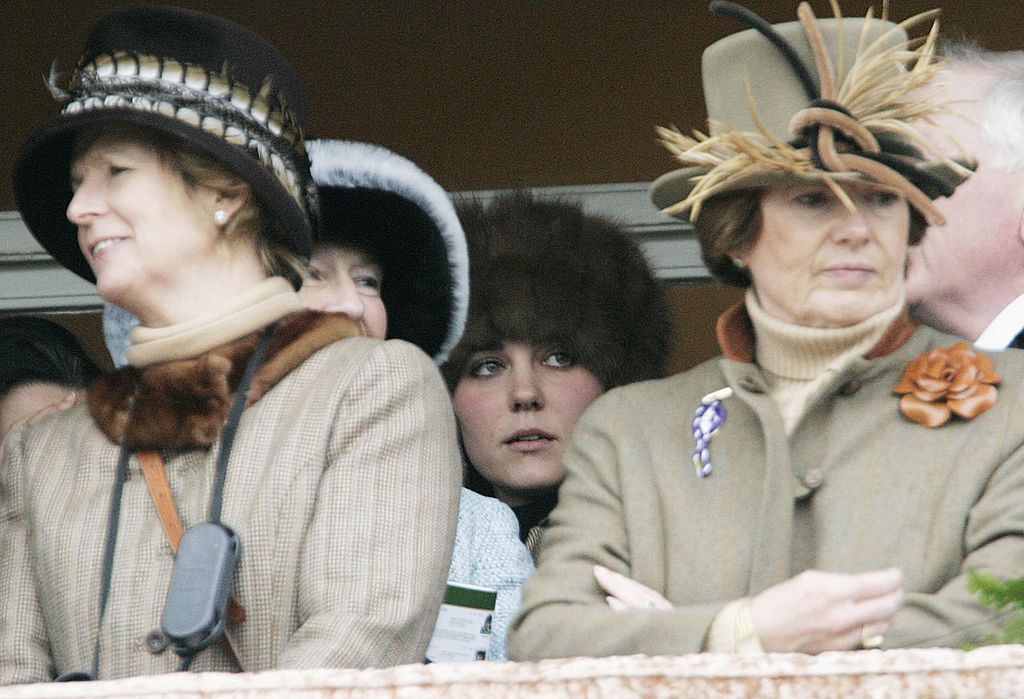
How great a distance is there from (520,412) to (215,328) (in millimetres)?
1212

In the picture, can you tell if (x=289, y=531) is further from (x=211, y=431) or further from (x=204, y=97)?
(x=204, y=97)

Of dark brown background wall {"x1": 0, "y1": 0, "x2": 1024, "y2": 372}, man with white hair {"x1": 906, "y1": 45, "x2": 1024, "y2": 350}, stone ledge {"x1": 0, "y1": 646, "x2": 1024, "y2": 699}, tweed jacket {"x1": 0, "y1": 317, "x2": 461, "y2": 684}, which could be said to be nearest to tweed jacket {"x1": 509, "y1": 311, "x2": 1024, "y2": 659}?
tweed jacket {"x1": 0, "y1": 317, "x2": 461, "y2": 684}

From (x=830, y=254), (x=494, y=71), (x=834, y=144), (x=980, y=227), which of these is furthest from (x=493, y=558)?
(x=494, y=71)

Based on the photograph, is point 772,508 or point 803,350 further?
point 803,350

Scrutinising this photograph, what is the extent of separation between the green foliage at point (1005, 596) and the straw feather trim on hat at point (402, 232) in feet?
5.48

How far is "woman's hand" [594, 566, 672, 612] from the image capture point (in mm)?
3523

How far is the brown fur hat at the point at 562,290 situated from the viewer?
4918 millimetres

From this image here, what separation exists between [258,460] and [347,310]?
81cm

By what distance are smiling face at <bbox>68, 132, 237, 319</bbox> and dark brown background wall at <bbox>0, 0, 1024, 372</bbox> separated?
2032mm

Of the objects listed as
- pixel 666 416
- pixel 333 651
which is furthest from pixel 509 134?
pixel 333 651

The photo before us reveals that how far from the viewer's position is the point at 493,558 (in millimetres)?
4336

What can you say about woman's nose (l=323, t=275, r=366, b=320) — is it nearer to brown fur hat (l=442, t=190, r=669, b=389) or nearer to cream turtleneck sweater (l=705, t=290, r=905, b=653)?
brown fur hat (l=442, t=190, r=669, b=389)

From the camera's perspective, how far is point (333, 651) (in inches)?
134

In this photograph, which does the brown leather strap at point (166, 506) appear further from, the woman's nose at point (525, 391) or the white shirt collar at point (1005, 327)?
the white shirt collar at point (1005, 327)
